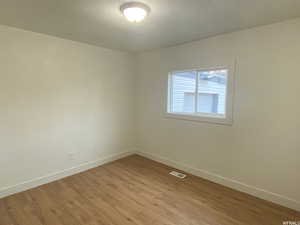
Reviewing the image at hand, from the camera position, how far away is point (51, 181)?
9.36 ft

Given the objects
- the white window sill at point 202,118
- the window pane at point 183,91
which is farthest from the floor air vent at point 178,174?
the window pane at point 183,91

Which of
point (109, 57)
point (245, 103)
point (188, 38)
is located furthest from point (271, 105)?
point (109, 57)

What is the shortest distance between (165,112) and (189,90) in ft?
2.14

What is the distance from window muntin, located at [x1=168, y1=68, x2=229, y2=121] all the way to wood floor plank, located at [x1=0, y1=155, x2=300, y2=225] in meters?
1.23

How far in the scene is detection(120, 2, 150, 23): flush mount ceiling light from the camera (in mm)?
1781

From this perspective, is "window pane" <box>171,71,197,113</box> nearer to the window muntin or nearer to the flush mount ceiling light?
the window muntin

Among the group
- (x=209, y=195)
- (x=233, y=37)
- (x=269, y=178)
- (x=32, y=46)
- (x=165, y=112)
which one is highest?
(x=233, y=37)

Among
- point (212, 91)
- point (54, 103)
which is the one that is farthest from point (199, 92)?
point (54, 103)

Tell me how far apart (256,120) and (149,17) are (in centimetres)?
200

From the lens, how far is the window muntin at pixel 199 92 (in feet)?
9.30

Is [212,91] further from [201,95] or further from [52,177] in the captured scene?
[52,177]

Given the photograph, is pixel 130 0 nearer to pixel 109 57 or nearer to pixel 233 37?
pixel 233 37

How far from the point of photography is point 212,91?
2.97m

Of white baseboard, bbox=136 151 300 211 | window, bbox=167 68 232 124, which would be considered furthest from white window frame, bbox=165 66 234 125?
white baseboard, bbox=136 151 300 211
